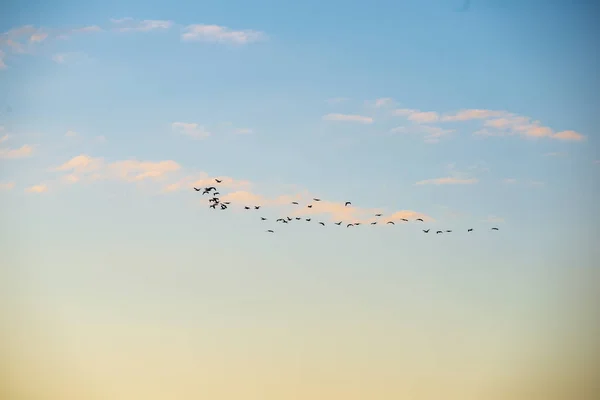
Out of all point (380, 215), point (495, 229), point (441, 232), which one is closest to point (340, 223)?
→ point (380, 215)

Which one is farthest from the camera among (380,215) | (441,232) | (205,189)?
(441,232)

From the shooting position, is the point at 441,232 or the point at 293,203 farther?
the point at 441,232

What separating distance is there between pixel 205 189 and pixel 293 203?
1182 cm

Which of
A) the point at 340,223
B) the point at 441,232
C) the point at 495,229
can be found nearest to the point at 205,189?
the point at 340,223

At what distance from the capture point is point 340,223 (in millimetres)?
134000

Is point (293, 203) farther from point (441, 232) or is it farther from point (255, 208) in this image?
point (441, 232)

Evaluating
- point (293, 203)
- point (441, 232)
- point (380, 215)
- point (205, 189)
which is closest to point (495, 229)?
point (441, 232)

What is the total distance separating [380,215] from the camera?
132 m

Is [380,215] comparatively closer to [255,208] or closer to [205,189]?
[255,208]

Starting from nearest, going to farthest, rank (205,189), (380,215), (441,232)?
(205,189)
(380,215)
(441,232)

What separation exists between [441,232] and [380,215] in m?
12.6

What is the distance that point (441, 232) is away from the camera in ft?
461

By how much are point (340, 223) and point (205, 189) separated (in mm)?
21614

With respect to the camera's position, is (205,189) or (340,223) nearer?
(205,189)
